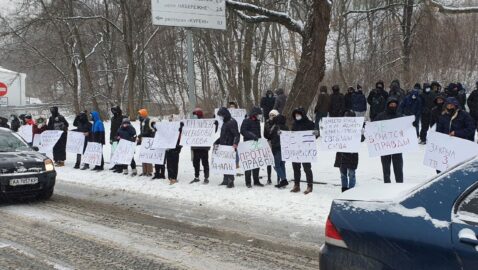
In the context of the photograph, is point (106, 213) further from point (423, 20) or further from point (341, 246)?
point (423, 20)

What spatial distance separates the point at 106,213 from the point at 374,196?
20.0 ft

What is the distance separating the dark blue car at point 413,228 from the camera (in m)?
2.74

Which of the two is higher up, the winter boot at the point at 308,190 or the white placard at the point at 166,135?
the white placard at the point at 166,135

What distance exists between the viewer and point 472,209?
9.17ft

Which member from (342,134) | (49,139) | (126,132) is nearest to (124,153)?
(126,132)

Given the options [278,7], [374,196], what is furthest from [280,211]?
[278,7]

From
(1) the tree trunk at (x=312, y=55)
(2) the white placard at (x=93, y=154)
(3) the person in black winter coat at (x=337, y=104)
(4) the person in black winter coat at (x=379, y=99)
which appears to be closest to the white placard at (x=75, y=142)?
(2) the white placard at (x=93, y=154)

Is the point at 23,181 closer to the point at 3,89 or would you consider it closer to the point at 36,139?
the point at 36,139

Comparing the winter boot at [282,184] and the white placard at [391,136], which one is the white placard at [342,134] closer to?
the white placard at [391,136]

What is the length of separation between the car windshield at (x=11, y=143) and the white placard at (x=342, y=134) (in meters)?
6.49

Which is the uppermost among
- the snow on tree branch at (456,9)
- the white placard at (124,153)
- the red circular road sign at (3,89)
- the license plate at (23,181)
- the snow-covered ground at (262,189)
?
the snow on tree branch at (456,9)

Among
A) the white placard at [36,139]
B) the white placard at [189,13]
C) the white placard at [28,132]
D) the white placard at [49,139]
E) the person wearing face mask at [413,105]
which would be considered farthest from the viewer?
the white placard at [28,132]

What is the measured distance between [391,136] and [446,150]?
1.10m

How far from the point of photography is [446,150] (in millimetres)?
8195
